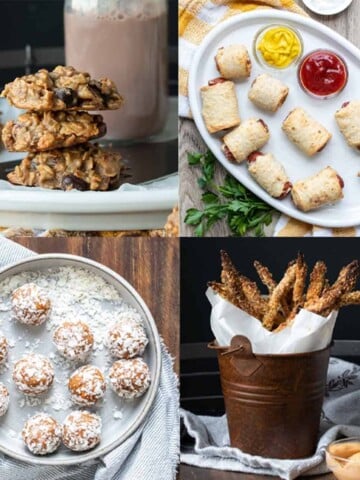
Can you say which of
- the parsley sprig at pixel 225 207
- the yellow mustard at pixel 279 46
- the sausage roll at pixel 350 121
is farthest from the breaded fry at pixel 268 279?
the yellow mustard at pixel 279 46

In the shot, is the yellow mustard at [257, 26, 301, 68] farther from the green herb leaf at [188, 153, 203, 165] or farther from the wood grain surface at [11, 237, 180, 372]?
the wood grain surface at [11, 237, 180, 372]

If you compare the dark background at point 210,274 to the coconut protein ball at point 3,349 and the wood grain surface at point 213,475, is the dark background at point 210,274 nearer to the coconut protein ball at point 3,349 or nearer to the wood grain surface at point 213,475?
the wood grain surface at point 213,475

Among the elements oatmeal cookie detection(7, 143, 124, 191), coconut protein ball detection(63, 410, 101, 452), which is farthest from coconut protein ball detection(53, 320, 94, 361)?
oatmeal cookie detection(7, 143, 124, 191)

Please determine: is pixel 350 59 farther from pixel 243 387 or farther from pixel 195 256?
pixel 243 387

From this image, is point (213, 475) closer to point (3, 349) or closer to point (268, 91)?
point (3, 349)

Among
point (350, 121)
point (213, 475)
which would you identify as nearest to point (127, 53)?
point (350, 121)

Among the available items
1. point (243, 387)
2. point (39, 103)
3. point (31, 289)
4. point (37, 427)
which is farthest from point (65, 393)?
point (39, 103)
